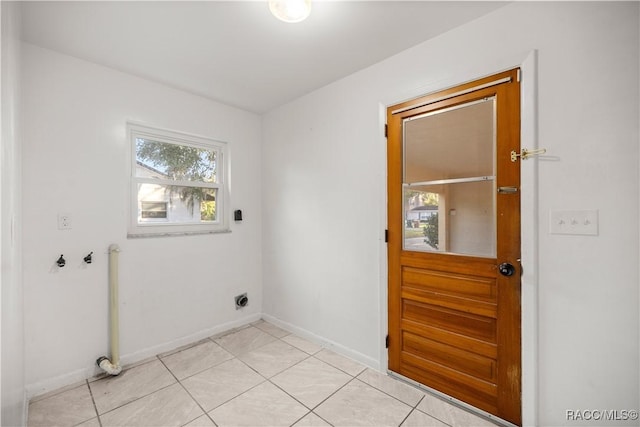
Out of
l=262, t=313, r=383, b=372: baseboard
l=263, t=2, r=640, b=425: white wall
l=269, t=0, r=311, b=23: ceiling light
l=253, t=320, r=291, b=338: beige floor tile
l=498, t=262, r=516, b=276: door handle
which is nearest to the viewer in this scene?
l=263, t=2, r=640, b=425: white wall

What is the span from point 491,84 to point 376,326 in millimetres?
1926

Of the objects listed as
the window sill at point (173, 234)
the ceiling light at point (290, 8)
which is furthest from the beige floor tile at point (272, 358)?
the ceiling light at point (290, 8)

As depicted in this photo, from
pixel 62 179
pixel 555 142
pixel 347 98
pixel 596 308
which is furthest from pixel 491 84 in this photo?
pixel 62 179

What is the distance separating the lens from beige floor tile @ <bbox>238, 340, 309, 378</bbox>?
2.26 m

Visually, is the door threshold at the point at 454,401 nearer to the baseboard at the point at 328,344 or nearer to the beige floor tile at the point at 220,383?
the baseboard at the point at 328,344

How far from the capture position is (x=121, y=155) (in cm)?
231

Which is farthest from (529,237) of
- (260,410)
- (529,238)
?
(260,410)

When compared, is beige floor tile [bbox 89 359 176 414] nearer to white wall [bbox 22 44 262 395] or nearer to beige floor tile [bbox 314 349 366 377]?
white wall [bbox 22 44 262 395]

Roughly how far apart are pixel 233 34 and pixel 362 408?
2678 millimetres

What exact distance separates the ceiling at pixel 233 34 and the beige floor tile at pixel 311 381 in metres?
2.53

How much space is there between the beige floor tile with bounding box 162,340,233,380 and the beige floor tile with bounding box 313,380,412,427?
42.4 inches

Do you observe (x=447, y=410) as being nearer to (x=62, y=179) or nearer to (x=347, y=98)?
(x=347, y=98)

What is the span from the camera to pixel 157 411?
1778mm

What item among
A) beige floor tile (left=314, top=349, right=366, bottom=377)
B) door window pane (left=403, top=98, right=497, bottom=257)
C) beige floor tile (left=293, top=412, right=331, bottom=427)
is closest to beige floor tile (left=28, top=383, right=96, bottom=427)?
beige floor tile (left=293, top=412, right=331, bottom=427)
